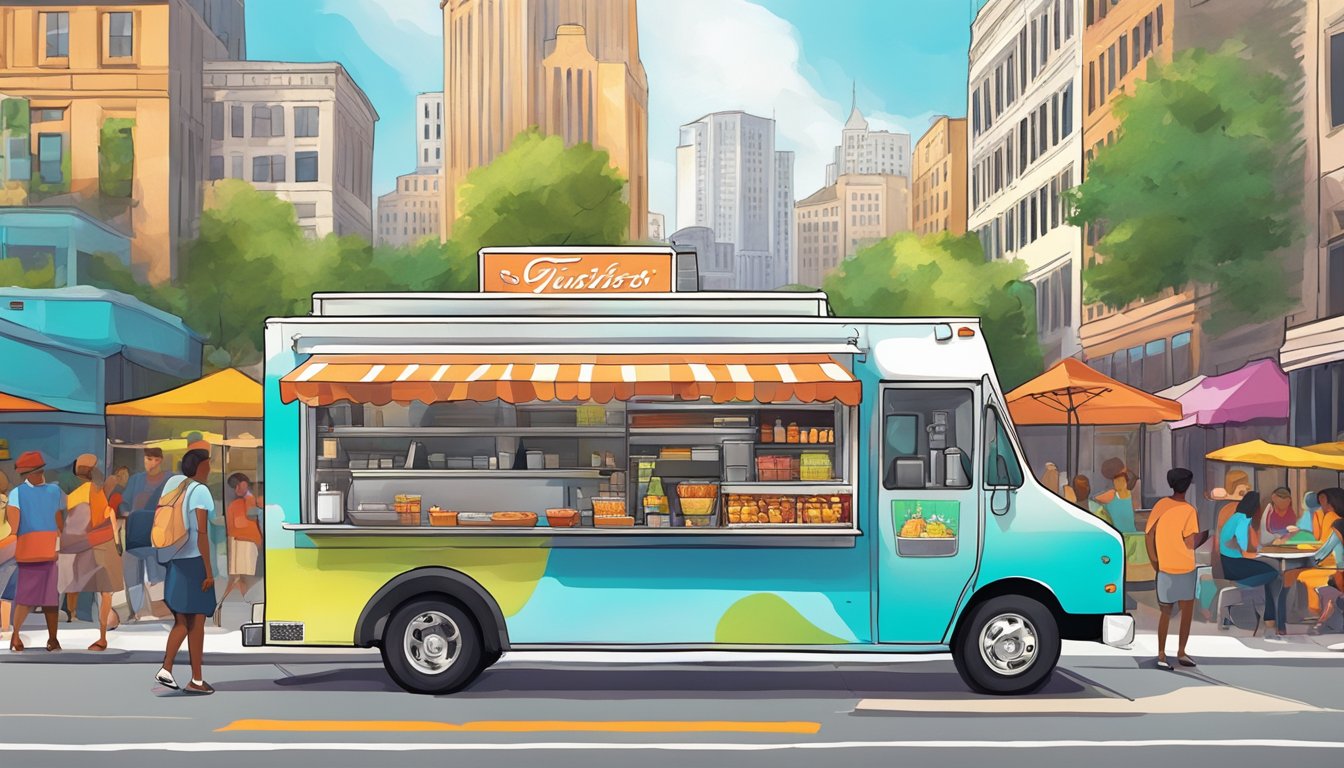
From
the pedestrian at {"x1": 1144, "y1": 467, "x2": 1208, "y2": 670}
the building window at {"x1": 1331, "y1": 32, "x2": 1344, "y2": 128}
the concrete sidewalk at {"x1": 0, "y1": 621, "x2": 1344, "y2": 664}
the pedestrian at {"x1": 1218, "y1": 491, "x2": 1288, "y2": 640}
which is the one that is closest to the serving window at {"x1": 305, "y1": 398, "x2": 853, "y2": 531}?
the concrete sidewalk at {"x1": 0, "y1": 621, "x2": 1344, "y2": 664}

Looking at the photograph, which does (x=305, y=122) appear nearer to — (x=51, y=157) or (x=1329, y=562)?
(x=51, y=157)

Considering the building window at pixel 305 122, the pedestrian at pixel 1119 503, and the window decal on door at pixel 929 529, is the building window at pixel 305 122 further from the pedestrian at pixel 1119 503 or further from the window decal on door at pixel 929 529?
the window decal on door at pixel 929 529

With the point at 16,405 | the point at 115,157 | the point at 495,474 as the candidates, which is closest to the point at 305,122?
the point at 115,157

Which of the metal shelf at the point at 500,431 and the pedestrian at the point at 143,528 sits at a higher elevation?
the metal shelf at the point at 500,431

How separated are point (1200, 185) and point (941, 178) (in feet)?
324

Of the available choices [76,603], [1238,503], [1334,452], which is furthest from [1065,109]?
[76,603]

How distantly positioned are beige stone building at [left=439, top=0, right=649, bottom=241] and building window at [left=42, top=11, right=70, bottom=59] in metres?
84.1

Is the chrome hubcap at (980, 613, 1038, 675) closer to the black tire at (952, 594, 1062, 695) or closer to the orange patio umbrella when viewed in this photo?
the black tire at (952, 594, 1062, 695)

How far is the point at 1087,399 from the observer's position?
20.3 m

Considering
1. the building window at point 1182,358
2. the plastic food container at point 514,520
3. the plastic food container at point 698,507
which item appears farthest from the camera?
the building window at point 1182,358

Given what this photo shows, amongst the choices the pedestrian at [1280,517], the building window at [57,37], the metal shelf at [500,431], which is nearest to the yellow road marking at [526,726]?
the metal shelf at [500,431]

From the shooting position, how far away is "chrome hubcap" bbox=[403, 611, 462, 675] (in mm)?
11227

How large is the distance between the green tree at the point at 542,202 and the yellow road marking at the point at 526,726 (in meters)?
40.3

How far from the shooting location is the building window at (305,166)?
83812 millimetres
